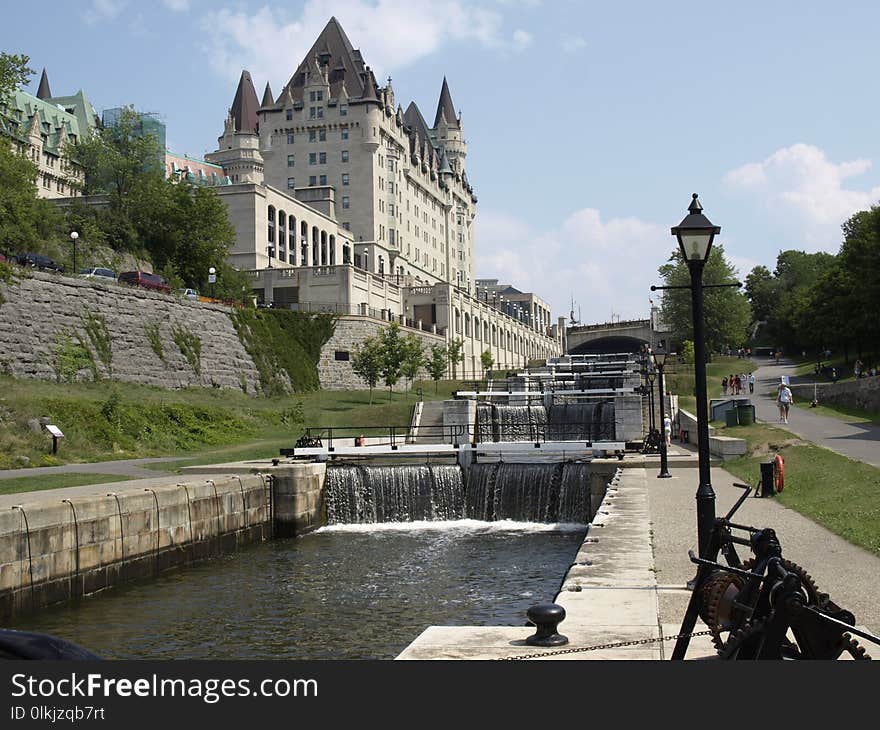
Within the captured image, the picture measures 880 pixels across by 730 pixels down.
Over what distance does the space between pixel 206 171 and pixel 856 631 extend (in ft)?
441

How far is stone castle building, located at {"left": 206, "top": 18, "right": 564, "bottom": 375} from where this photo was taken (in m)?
81.1

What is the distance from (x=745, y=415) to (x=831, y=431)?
398 centimetres

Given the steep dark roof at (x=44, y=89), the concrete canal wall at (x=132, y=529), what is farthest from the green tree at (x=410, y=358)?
the steep dark roof at (x=44, y=89)

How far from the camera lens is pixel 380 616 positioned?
14.9m

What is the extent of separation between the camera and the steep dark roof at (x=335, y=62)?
10700 centimetres

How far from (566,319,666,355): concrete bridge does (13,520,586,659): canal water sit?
400 ft

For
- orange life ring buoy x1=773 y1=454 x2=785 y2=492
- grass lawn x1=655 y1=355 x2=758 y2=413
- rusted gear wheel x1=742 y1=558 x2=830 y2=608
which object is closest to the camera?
rusted gear wheel x1=742 y1=558 x2=830 y2=608

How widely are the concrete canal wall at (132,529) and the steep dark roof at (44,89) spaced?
441ft

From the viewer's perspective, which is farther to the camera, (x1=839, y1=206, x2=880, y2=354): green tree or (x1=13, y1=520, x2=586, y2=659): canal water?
(x1=839, y1=206, x2=880, y2=354): green tree

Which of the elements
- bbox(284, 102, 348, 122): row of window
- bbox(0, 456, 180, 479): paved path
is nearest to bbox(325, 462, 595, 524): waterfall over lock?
bbox(0, 456, 180, 479): paved path

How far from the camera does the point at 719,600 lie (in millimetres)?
6156

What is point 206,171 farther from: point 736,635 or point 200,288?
point 736,635

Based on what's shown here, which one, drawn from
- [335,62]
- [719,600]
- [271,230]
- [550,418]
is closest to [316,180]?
[335,62]

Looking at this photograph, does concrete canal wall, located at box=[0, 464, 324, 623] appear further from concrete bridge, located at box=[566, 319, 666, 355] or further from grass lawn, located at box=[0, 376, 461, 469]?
concrete bridge, located at box=[566, 319, 666, 355]
